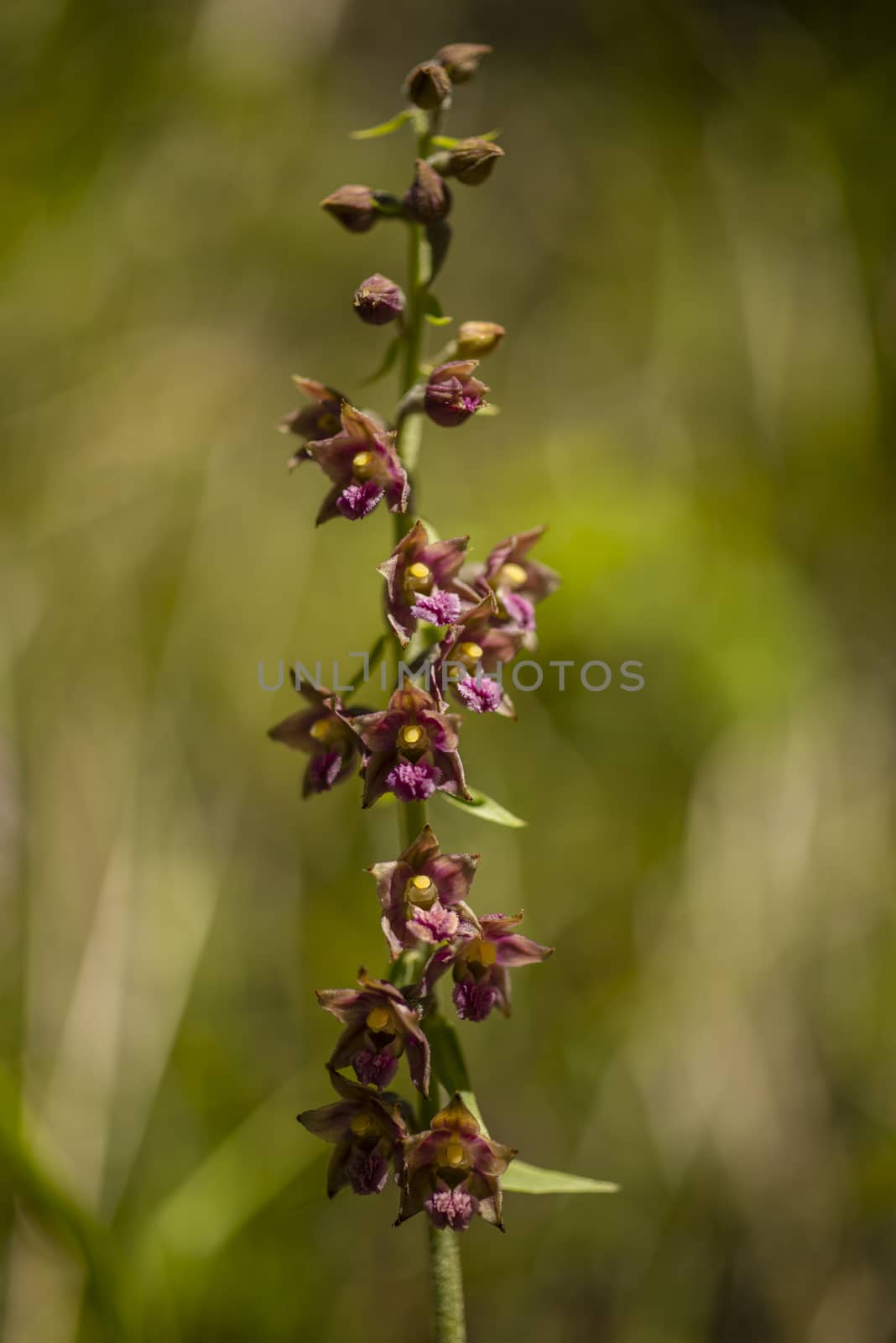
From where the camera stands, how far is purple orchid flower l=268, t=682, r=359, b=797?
1427 millimetres

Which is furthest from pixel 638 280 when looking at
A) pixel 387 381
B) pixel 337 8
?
pixel 337 8

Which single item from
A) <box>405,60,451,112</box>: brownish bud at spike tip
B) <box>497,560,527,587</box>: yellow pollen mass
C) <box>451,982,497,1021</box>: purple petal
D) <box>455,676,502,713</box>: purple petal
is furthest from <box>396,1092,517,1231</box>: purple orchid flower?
<box>405,60,451,112</box>: brownish bud at spike tip

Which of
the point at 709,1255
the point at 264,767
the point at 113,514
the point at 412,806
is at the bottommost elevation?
the point at 709,1255

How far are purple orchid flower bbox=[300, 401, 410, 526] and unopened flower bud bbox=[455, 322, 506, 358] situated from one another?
0.75 feet

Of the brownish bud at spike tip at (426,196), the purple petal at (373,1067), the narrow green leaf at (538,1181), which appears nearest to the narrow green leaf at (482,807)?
the purple petal at (373,1067)

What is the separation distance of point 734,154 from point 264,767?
3.47m

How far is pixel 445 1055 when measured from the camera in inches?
54.1

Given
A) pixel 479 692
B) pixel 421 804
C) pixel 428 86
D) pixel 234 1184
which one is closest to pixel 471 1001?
pixel 421 804

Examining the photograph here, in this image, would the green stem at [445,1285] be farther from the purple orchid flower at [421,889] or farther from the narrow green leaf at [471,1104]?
the purple orchid flower at [421,889]

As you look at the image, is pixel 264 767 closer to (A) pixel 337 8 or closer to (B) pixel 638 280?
(B) pixel 638 280

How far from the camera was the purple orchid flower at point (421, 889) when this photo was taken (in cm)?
128

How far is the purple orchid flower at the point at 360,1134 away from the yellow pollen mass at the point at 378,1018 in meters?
0.08

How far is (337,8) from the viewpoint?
16.2ft

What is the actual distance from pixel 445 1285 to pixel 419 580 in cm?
87
